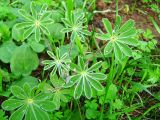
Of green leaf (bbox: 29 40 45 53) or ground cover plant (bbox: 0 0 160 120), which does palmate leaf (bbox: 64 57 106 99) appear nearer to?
ground cover plant (bbox: 0 0 160 120)

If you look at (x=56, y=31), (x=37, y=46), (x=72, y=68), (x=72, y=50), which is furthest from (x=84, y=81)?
(x=56, y=31)

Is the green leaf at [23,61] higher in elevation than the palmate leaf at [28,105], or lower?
higher

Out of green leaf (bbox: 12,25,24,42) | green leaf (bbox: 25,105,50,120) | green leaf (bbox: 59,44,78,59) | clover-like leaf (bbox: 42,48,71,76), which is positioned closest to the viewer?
green leaf (bbox: 25,105,50,120)

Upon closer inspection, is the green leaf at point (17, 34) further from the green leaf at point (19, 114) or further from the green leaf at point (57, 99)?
the green leaf at point (19, 114)

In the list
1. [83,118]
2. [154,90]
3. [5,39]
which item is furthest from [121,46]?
[5,39]

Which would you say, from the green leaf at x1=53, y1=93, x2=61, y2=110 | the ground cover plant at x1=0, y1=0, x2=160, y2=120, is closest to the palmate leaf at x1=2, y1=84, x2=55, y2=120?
the ground cover plant at x1=0, y1=0, x2=160, y2=120

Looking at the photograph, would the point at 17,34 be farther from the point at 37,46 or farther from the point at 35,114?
the point at 35,114

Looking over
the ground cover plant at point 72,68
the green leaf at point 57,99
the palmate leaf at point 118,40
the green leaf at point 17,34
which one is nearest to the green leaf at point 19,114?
the ground cover plant at point 72,68
